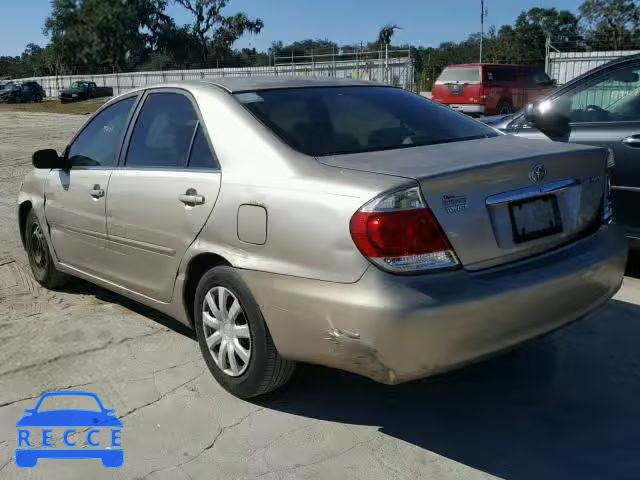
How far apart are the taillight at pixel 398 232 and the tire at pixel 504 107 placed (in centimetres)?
2011

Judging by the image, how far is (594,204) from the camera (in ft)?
11.0

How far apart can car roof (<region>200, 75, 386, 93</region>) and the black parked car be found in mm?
1913

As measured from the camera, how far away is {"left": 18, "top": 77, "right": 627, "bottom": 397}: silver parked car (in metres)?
2.66

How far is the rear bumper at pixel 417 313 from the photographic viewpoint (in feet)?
8.53

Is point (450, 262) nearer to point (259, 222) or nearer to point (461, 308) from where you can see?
point (461, 308)

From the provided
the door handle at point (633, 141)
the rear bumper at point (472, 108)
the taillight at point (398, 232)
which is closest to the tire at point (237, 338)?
the taillight at point (398, 232)

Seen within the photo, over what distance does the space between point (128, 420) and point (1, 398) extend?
0.76 metres

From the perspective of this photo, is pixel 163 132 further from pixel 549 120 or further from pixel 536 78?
pixel 536 78

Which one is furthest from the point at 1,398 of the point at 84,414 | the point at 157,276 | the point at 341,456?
the point at 341,456

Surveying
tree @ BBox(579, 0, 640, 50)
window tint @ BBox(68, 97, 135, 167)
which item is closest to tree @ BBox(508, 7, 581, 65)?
tree @ BBox(579, 0, 640, 50)

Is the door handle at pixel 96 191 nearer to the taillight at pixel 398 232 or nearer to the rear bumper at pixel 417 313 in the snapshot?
the rear bumper at pixel 417 313

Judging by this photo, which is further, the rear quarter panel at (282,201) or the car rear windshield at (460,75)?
the car rear windshield at (460,75)

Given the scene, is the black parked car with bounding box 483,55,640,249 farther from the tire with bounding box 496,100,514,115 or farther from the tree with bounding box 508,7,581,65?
the tree with bounding box 508,7,581,65

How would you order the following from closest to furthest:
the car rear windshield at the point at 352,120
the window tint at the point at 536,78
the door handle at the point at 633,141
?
the car rear windshield at the point at 352,120
the door handle at the point at 633,141
the window tint at the point at 536,78
